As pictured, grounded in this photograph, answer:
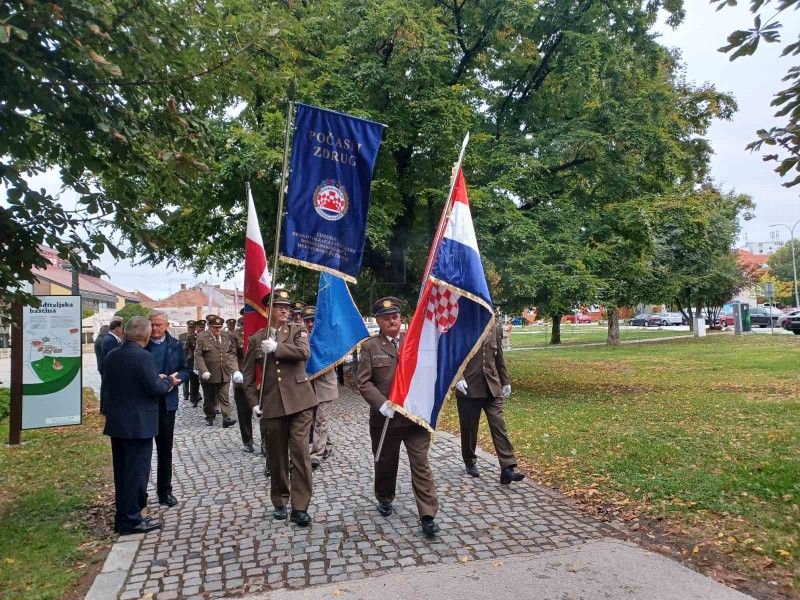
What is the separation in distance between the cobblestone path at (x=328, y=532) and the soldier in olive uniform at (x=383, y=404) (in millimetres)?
339

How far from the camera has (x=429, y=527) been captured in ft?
16.6

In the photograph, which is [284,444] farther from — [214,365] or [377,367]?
[214,365]

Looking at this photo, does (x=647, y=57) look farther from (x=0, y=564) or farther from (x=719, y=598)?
(x=0, y=564)

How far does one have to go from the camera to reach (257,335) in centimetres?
618

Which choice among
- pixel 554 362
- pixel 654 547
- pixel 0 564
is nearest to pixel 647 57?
pixel 554 362

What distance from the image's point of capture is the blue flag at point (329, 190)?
212 inches

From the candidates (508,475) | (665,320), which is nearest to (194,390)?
(508,475)

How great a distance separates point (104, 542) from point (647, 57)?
15325mm

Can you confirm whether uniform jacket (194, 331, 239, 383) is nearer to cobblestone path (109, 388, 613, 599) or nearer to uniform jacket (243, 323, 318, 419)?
cobblestone path (109, 388, 613, 599)

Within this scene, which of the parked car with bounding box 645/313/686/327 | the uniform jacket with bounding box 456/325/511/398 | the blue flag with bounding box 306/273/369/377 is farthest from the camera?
the parked car with bounding box 645/313/686/327

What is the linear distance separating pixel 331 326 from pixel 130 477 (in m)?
2.60

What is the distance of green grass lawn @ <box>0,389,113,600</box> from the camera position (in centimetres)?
449

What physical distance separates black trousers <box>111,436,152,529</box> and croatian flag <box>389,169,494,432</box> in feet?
7.64

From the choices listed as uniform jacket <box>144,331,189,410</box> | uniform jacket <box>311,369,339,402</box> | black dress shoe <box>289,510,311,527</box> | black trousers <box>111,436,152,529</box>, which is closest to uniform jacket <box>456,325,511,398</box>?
uniform jacket <box>311,369,339,402</box>
